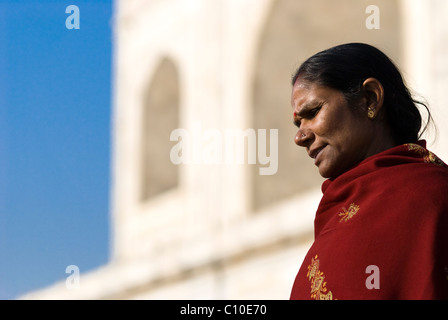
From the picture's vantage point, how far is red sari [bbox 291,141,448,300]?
1896 mm

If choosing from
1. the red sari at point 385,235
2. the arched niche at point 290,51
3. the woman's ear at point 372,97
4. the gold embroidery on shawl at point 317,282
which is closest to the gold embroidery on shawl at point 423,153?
the red sari at point 385,235

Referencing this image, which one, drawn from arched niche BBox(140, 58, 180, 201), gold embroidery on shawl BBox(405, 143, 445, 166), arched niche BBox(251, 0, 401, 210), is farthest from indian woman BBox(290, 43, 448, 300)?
arched niche BBox(140, 58, 180, 201)

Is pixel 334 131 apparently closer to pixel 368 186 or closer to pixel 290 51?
pixel 368 186

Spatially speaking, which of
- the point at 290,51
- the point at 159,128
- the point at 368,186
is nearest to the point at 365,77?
the point at 368,186

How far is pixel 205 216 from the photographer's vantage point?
34.2 feet

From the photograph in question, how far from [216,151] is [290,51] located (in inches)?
52.7

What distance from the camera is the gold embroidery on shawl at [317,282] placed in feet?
6.48

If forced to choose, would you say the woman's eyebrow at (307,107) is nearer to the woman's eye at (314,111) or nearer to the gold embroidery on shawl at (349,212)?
the woman's eye at (314,111)

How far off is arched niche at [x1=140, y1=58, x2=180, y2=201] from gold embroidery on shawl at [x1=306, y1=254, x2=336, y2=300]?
414 inches

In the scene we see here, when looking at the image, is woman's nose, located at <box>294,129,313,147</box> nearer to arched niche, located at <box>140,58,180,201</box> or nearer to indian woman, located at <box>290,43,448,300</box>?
indian woman, located at <box>290,43,448,300</box>

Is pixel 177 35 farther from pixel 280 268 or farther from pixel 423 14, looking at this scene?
pixel 423 14

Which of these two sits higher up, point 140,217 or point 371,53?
point 371,53
